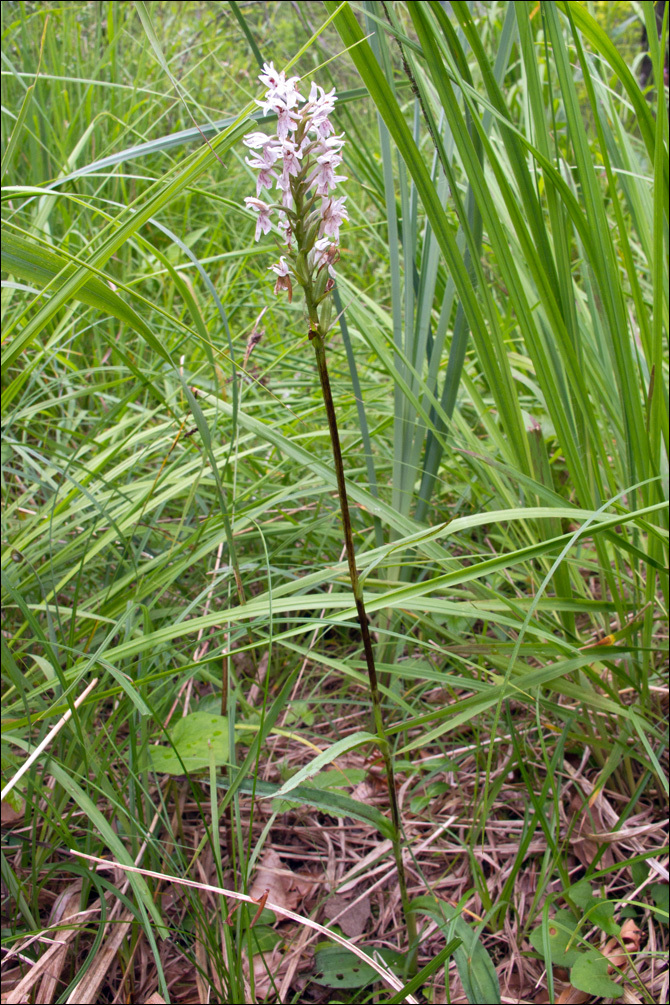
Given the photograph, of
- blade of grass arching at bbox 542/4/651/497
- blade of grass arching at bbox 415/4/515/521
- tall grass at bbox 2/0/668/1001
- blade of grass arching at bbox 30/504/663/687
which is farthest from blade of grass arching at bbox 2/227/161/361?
blade of grass arching at bbox 542/4/651/497

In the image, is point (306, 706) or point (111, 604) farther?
point (306, 706)

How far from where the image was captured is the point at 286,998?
951 mm

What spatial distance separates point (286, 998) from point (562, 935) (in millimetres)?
389

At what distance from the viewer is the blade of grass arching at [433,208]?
80cm

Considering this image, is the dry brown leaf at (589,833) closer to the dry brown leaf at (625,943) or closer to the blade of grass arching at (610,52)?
the dry brown leaf at (625,943)

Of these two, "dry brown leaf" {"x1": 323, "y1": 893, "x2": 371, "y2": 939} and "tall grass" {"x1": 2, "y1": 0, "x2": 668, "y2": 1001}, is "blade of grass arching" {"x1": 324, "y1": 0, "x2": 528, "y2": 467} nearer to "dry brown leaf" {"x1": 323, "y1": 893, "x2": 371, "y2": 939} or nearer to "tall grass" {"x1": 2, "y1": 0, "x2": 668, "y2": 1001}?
"tall grass" {"x1": 2, "y1": 0, "x2": 668, "y2": 1001}

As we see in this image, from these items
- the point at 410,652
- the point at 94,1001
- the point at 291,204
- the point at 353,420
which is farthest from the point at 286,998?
the point at 353,420

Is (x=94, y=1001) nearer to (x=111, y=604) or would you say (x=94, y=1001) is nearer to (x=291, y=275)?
(x=111, y=604)

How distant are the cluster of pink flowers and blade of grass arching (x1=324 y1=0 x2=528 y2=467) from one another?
0.12 metres

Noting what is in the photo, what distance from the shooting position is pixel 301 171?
2.24ft

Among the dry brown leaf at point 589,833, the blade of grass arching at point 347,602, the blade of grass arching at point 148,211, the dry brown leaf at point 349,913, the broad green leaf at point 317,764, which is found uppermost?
the blade of grass arching at point 148,211

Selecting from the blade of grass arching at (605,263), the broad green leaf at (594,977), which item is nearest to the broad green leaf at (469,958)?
the broad green leaf at (594,977)

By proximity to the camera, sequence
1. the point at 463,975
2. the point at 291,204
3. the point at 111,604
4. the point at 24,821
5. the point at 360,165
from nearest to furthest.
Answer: the point at 291,204
the point at 463,975
the point at 24,821
the point at 111,604
the point at 360,165

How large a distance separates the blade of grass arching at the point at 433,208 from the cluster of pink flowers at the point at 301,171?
0.12 metres
